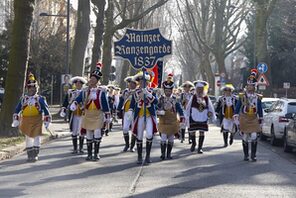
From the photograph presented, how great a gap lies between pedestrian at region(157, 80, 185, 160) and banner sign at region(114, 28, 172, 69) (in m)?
1.11

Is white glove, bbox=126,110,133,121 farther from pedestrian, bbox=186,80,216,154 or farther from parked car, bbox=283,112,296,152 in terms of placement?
parked car, bbox=283,112,296,152

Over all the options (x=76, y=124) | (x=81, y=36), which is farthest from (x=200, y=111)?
(x=81, y=36)

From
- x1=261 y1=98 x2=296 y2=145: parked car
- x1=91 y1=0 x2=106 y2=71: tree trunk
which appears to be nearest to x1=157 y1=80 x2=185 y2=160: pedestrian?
x1=261 y1=98 x2=296 y2=145: parked car

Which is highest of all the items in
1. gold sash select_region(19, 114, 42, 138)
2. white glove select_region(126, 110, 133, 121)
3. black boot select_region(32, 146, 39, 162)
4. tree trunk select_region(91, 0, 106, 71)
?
tree trunk select_region(91, 0, 106, 71)

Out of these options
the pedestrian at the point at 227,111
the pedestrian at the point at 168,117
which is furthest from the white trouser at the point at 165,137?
the pedestrian at the point at 227,111

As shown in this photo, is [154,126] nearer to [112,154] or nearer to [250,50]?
[112,154]

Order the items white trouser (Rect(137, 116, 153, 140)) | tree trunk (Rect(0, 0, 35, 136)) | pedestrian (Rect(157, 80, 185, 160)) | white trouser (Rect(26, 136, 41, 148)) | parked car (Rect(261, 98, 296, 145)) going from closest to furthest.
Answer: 1. white trouser (Rect(137, 116, 153, 140))
2. white trouser (Rect(26, 136, 41, 148))
3. pedestrian (Rect(157, 80, 185, 160))
4. tree trunk (Rect(0, 0, 35, 136))
5. parked car (Rect(261, 98, 296, 145))

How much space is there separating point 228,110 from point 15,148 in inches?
264

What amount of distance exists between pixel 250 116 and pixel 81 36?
1831 cm

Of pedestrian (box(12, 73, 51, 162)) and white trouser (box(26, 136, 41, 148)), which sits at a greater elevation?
pedestrian (box(12, 73, 51, 162))

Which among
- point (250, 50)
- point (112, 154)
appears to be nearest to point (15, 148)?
point (112, 154)

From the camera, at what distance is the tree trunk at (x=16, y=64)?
1895 cm

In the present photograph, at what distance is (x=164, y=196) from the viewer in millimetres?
9859

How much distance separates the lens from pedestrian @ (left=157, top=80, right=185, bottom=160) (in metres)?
15.0
